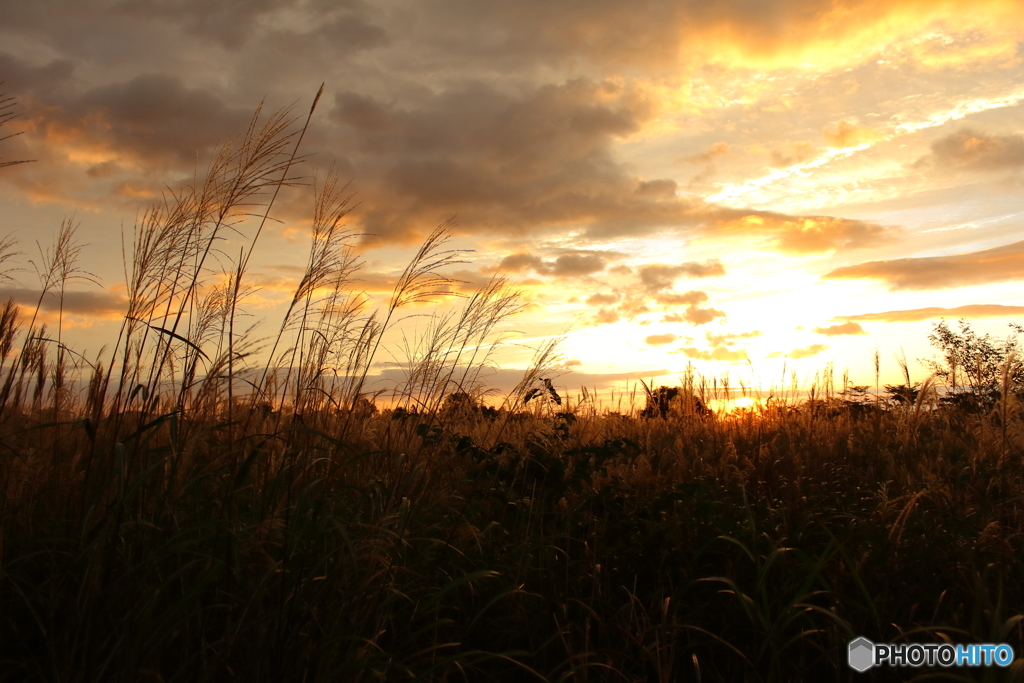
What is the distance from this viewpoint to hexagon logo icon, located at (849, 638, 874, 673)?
90.3 inches

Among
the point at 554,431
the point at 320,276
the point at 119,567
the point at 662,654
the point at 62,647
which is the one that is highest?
the point at 320,276

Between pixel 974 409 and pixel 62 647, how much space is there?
32.2ft

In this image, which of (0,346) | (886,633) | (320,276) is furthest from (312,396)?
(886,633)

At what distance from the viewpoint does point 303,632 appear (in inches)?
81.7

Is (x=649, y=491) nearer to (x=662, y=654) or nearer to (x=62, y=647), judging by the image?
(x=662, y=654)

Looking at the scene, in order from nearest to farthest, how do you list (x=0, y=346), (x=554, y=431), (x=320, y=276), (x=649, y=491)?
(x=320, y=276) → (x=0, y=346) → (x=649, y=491) → (x=554, y=431)

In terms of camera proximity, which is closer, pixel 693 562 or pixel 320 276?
pixel 693 562

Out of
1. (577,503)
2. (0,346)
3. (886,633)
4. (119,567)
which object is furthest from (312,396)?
(886,633)

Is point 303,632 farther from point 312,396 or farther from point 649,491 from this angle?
point 649,491

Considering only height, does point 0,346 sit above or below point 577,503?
above

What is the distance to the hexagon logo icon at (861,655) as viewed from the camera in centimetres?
229

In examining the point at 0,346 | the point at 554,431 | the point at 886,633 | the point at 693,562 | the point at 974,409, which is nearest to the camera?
the point at 886,633

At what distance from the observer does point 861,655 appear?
2.33 m

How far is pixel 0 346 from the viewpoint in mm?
3918
